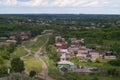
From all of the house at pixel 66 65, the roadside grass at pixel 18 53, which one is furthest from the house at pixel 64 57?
the roadside grass at pixel 18 53

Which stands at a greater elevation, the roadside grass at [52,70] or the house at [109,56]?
the roadside grass at [52,70]

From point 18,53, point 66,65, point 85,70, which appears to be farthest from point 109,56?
point 18,53

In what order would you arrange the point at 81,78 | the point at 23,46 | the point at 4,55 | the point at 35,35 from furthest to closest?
the point at 35,35
the point at 23,46
the point at 4,55
the point at 81,78

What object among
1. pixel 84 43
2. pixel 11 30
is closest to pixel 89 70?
pixel 84 43

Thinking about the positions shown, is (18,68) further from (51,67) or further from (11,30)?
(11,30)

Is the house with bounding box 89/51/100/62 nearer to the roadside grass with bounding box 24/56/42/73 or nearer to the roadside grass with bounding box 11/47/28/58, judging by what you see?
the roadside grass with bounding box 24/56/42/73

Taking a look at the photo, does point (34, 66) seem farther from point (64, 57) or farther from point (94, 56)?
point (94, 56)

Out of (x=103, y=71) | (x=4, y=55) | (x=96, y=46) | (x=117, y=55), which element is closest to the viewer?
(x=103, y=71)

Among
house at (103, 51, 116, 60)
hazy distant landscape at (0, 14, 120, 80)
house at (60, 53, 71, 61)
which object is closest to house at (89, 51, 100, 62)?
hazy distant landscape at (0, 14, 120, 80)

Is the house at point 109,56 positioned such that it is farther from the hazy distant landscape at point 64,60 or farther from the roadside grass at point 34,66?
the roadside grass at point 34,66

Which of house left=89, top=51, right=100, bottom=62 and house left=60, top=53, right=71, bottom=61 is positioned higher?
house left=60, top=53, right=71, bottom=61

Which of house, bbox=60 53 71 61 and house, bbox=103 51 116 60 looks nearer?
house, bbox=60 53 71 61
